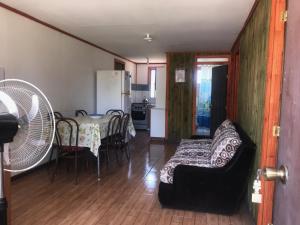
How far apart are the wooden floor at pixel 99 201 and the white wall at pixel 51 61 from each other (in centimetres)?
146

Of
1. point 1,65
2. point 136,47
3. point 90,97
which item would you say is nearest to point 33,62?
point 1,65

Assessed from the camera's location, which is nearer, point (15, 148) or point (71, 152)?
point (15, 148)

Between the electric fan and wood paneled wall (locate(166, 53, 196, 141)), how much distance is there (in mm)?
5871

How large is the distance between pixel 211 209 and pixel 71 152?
2.12 meters

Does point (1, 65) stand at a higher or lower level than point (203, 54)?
lower

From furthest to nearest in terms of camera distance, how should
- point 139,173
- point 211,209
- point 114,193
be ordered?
point 139,173 → point 114,193 → point 211,209

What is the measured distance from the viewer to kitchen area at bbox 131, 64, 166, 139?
709 centimetres

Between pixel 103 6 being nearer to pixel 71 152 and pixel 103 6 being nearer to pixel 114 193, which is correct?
pixel 71 152

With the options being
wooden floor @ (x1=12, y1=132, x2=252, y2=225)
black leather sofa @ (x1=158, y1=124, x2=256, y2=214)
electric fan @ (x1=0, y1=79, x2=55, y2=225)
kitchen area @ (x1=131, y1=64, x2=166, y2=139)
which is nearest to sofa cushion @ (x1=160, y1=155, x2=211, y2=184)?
black leather sofa @ (x1=158, y1=124, x2=256, y2=214)

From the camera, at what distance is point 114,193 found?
338 cm

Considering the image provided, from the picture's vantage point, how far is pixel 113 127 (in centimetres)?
447

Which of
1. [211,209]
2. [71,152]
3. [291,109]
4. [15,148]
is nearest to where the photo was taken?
[291,109]

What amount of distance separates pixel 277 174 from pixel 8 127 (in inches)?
46.5

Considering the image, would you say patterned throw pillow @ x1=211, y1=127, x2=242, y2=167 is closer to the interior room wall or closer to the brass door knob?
the brass door knob
